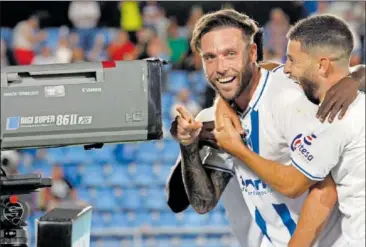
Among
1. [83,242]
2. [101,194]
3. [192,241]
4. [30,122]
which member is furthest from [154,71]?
[101,194]

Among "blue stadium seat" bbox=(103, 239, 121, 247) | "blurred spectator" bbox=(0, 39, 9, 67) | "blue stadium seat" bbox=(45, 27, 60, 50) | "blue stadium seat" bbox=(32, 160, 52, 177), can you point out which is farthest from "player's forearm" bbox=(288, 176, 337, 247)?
"blue stadium seat" bbox=(45, 27, 60, 50)

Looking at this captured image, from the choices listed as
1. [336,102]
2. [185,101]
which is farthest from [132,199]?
[336,102]

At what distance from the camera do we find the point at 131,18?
842cm

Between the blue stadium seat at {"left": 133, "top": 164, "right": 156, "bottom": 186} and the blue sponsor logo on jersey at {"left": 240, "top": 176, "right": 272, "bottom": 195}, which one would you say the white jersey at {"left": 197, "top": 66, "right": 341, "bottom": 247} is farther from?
the blue stadium seat at {"left": 133, "top": 164, "right": 156, "bottom": 186}

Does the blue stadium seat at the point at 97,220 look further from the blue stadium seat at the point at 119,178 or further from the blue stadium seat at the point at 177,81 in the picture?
the blue stadium seat at the point at 177,81

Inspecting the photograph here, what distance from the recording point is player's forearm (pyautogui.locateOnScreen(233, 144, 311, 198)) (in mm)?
2988

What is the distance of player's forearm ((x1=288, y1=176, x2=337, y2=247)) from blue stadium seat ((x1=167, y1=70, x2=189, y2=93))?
205 inches

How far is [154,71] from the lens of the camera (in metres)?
2.67

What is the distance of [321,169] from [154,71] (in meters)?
0.66

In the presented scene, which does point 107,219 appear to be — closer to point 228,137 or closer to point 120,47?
A: point 120,47

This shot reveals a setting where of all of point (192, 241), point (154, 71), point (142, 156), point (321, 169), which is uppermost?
point (154, 71)

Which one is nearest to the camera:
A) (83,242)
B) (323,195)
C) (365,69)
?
(83,242)

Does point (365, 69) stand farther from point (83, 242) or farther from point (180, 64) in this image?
point (180, 64)

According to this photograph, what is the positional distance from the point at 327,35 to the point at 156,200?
490cm
